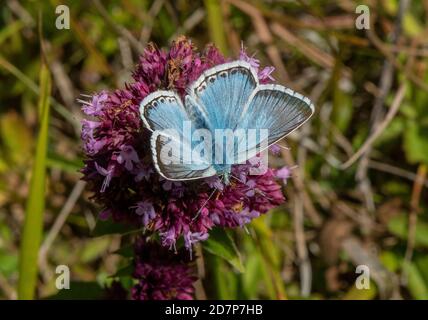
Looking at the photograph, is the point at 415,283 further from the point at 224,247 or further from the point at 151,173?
the point at 151,173

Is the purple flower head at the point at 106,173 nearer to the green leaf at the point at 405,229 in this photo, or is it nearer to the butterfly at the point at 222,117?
the butterfly at the point at 222,117

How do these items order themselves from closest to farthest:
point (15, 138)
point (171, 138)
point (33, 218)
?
point (171, 138)
point (33, 218)
point (15, 138)

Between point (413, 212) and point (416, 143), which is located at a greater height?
point (416, 143)

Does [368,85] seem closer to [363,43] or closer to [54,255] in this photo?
[363,43]

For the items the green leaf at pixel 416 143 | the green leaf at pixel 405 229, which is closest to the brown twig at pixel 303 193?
the green leaf at pixel 405 229

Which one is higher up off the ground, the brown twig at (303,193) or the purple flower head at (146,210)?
the brown twig at (303,193)

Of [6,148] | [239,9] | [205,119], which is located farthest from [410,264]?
[6,148]

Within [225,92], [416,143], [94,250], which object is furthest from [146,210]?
[416,143]
